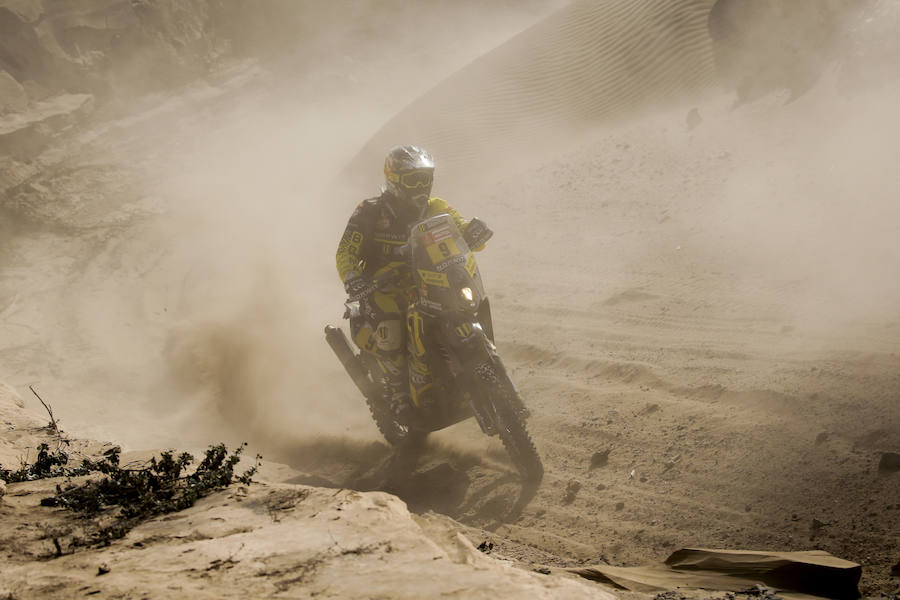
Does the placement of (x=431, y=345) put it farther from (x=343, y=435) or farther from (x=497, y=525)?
(x=343, y=435)

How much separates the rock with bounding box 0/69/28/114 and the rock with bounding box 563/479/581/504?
20541 millimetres

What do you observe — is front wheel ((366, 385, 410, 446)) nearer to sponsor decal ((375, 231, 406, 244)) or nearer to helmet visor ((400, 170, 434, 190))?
sponsor decal ((375, 231, 406, 244))

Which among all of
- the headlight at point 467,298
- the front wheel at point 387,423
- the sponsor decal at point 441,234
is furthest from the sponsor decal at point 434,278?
the front wheel at point 387,423

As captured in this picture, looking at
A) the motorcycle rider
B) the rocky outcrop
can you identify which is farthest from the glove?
the rocky outcrop

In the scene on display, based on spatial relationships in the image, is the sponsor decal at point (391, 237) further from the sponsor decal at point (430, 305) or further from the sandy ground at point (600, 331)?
the sandy ground at point (600, 331)

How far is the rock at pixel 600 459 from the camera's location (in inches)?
217

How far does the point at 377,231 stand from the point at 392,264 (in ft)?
1.09

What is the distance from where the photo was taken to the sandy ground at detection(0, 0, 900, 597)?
15.5 ft

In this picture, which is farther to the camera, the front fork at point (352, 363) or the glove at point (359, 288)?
the front fork at point (352, 363)

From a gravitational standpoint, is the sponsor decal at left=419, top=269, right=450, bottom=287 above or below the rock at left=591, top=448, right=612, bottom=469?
above

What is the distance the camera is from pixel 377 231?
6121mm

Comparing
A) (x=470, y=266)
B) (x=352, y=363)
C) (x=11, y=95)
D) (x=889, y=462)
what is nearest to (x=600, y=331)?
(x=352, y=363)

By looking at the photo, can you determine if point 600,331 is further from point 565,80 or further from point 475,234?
point 565,80

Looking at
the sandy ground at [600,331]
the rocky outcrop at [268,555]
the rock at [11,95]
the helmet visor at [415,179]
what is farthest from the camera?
the rock at [11,95]
